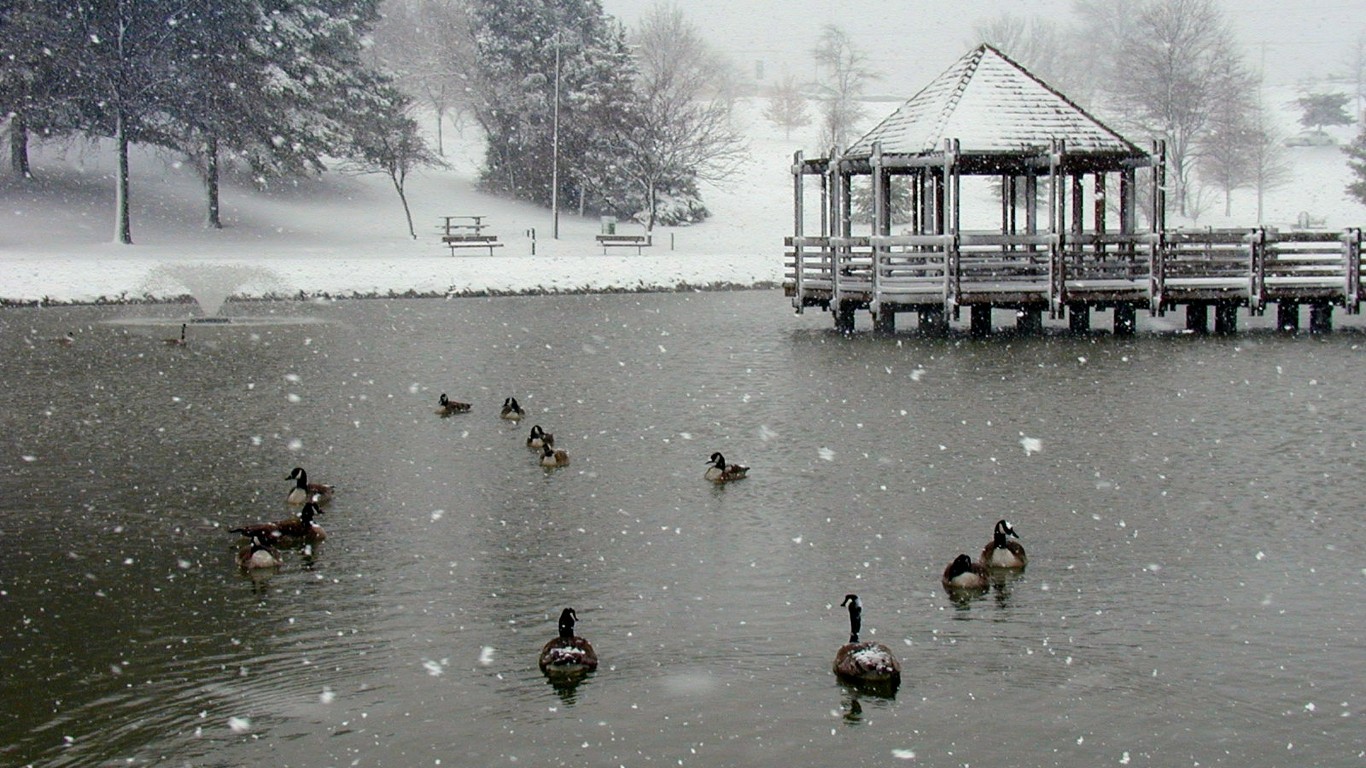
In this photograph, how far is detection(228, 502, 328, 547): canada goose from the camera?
12.5 m

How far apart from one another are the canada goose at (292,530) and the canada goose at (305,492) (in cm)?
98

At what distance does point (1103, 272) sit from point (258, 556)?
25112 mm

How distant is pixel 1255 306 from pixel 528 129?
5000cm

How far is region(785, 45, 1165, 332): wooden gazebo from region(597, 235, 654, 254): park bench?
961 inches

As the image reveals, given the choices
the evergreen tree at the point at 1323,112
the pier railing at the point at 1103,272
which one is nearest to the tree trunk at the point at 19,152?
the pier railing at the point at 1103,272

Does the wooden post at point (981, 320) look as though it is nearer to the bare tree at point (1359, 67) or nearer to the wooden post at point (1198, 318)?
the wooden post at point (1198, 318)

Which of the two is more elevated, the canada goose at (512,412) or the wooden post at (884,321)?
the wooden post at (884,321)

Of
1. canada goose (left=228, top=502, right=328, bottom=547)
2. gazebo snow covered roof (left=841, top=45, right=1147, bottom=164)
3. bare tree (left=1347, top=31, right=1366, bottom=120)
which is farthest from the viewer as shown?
bare tree (left=1347, top=31, right=1366, bottom=120)

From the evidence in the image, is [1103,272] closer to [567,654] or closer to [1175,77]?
[567,654]

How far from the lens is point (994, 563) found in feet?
38.2

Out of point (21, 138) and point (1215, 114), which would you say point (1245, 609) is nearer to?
point (21, 138)

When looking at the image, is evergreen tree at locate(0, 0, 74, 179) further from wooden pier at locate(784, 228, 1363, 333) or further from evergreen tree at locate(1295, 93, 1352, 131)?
evergreen tree at locate(1295, 93, 1352, 131)

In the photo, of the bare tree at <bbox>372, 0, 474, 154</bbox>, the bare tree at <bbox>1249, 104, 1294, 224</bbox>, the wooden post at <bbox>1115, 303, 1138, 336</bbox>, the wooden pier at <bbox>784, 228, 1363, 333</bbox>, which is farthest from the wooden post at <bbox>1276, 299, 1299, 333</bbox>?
the bare tree at <bbox>372, 0, 474, 154</bbox>

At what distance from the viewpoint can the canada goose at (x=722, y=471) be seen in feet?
50.9
